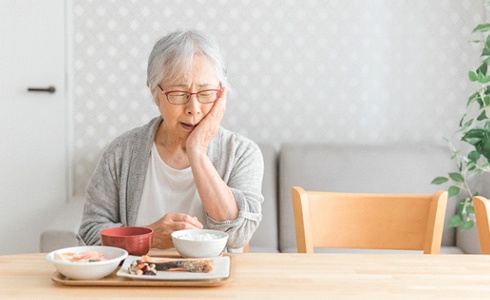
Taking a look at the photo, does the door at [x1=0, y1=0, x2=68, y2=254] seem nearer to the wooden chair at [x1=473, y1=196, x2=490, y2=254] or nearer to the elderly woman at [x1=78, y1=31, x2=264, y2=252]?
the elderly woman at [x1=78, y1=31, x2=264, y2=252]

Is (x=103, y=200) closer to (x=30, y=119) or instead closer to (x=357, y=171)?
(x=357, y=171)

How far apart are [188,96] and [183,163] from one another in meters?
0.22

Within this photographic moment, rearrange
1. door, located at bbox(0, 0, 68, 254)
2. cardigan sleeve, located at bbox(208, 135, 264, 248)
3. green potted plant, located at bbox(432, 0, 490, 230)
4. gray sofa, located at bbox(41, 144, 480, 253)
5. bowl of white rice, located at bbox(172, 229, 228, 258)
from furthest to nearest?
door, located at bbox(0, 0, 68, 254) < gray sofa, located at bbox(41, 144, 480, 253) < green potted plant, located at bbox(432, 0, 490, 230) < cardigan sleeve, located at bbox(208, 135, 264, 248) < bowl of white rice, located at bbox(172, 229, 228, 258)

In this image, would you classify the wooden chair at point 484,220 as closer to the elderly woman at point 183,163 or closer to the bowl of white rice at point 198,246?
the elderly woman at point 183,163

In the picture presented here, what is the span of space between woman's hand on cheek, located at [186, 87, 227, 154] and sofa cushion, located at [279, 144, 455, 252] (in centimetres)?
146

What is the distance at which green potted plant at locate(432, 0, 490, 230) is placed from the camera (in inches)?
108

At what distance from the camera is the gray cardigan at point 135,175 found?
189 centimetres

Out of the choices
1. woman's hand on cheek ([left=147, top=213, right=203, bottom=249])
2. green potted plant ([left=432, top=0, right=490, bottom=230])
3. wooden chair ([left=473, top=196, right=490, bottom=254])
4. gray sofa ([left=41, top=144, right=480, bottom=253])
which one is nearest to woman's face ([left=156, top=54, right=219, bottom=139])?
woman's hand on cheek ([left=147, top=213, right=203, bottom=249])

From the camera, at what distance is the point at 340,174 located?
130 inches

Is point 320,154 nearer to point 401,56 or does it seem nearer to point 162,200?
point 401,56

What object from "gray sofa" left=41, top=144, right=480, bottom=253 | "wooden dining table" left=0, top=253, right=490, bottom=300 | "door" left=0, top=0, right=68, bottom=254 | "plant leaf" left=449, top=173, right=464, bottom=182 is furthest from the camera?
"door" left=0, top=0, right=68, bottom=254

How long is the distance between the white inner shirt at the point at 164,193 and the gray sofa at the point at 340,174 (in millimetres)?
1288

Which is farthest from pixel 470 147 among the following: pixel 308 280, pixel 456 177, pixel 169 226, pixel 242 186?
pixel 308 280

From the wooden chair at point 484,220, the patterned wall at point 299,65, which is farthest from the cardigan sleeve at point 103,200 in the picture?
the patterned wall at point 299,65
